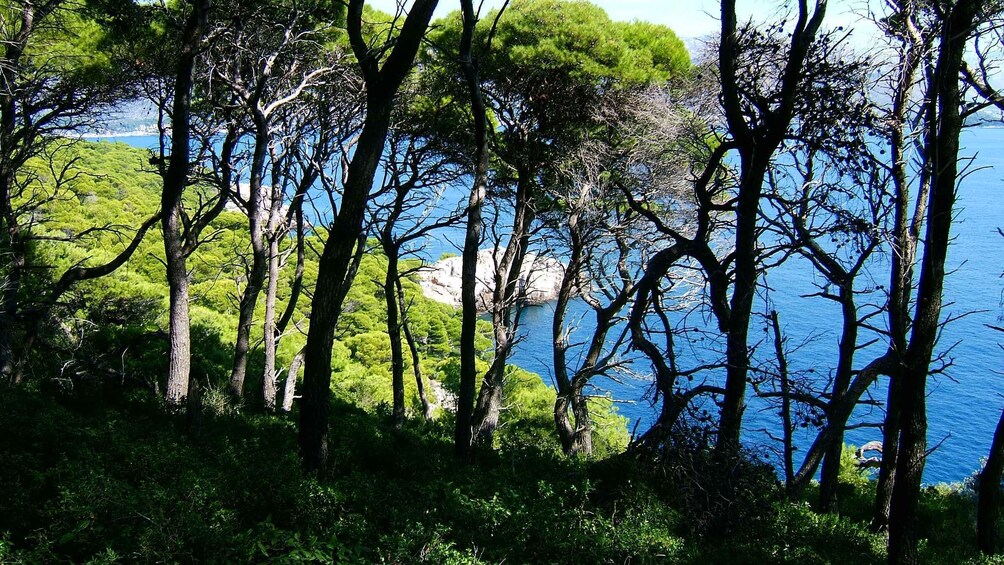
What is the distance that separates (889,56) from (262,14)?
7874 millimetres

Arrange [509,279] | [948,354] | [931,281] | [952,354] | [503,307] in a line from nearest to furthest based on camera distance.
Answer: [931,281] → [503,307] → [509,279] → [948,354] → [952,354]

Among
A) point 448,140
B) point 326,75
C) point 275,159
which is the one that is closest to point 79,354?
point 275,159

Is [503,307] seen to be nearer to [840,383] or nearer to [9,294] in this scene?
[840,383]

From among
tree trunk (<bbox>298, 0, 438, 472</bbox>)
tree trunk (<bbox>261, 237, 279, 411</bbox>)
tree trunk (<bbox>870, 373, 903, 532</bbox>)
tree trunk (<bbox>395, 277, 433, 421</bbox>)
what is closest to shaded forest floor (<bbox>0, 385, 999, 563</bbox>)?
tree trunk (<bbox>298, 0, 438, 472</bbox>)

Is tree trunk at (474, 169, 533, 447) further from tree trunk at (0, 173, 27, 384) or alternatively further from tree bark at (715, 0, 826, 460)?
tree trunk at (0, 173, 27, 384)

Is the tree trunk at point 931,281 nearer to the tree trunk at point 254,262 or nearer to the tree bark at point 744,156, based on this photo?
the tree bark at point 744,156

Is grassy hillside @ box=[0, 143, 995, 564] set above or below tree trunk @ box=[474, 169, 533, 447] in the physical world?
below

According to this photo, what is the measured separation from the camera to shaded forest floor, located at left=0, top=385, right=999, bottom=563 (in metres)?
3.35

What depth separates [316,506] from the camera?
162 inches

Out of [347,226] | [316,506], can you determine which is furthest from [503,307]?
[316,506]

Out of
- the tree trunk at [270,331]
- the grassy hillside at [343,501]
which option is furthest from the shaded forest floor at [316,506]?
the tree trunk at [270,331]

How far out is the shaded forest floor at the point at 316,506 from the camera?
11.0 ft

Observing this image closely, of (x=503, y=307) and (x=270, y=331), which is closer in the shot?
(x=270, y=331)

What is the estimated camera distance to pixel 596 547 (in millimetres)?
4117
